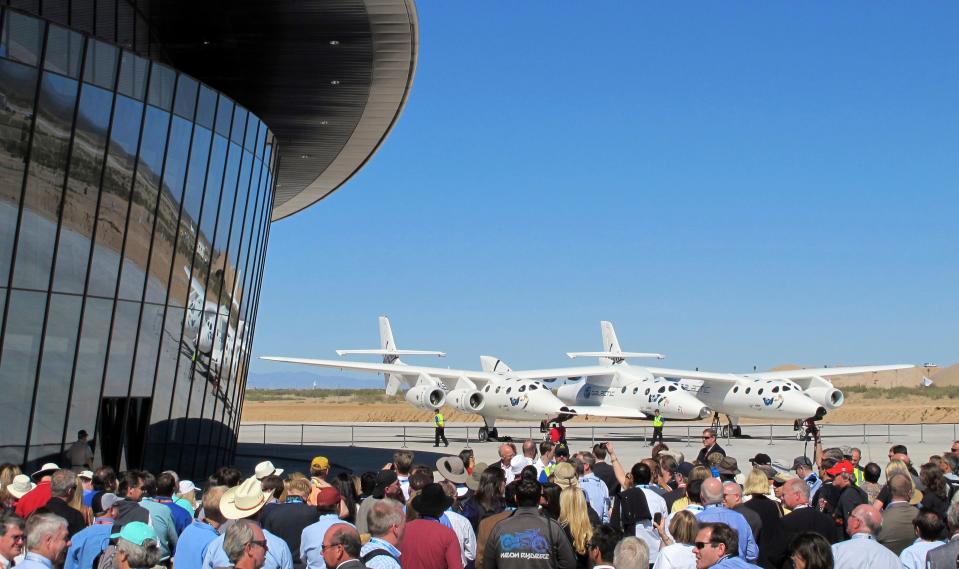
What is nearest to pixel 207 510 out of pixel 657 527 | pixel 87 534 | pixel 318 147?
pixel 87 534

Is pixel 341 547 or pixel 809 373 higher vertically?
pixel 809 373

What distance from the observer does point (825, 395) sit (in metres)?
42.0

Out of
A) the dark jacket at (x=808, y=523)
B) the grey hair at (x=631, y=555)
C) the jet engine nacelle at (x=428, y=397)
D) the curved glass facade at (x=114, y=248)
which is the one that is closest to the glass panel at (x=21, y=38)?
the curved glass facade at (x=114, y=248)

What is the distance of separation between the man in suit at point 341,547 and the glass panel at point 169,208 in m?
16.2

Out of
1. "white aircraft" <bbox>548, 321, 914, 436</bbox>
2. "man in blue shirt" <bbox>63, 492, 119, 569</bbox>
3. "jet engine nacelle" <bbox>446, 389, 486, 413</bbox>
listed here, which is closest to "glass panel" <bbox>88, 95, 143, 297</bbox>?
"man in blue shirt" <bbox>63, 492, 119, 569</bbox>

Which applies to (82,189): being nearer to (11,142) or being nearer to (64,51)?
(11,142)

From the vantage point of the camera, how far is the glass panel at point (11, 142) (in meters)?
18.0

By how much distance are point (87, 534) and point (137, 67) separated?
1448 centimetres

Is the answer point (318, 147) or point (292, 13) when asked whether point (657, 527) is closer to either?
point (292, 13)

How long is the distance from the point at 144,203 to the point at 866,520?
54.4 ft

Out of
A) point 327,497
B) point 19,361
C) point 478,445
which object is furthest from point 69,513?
point 478,445

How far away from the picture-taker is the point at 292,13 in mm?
22844

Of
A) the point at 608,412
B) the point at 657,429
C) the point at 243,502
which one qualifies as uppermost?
the point at 243,502

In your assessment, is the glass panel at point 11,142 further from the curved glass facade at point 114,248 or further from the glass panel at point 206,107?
the glass panel at point 206,107
